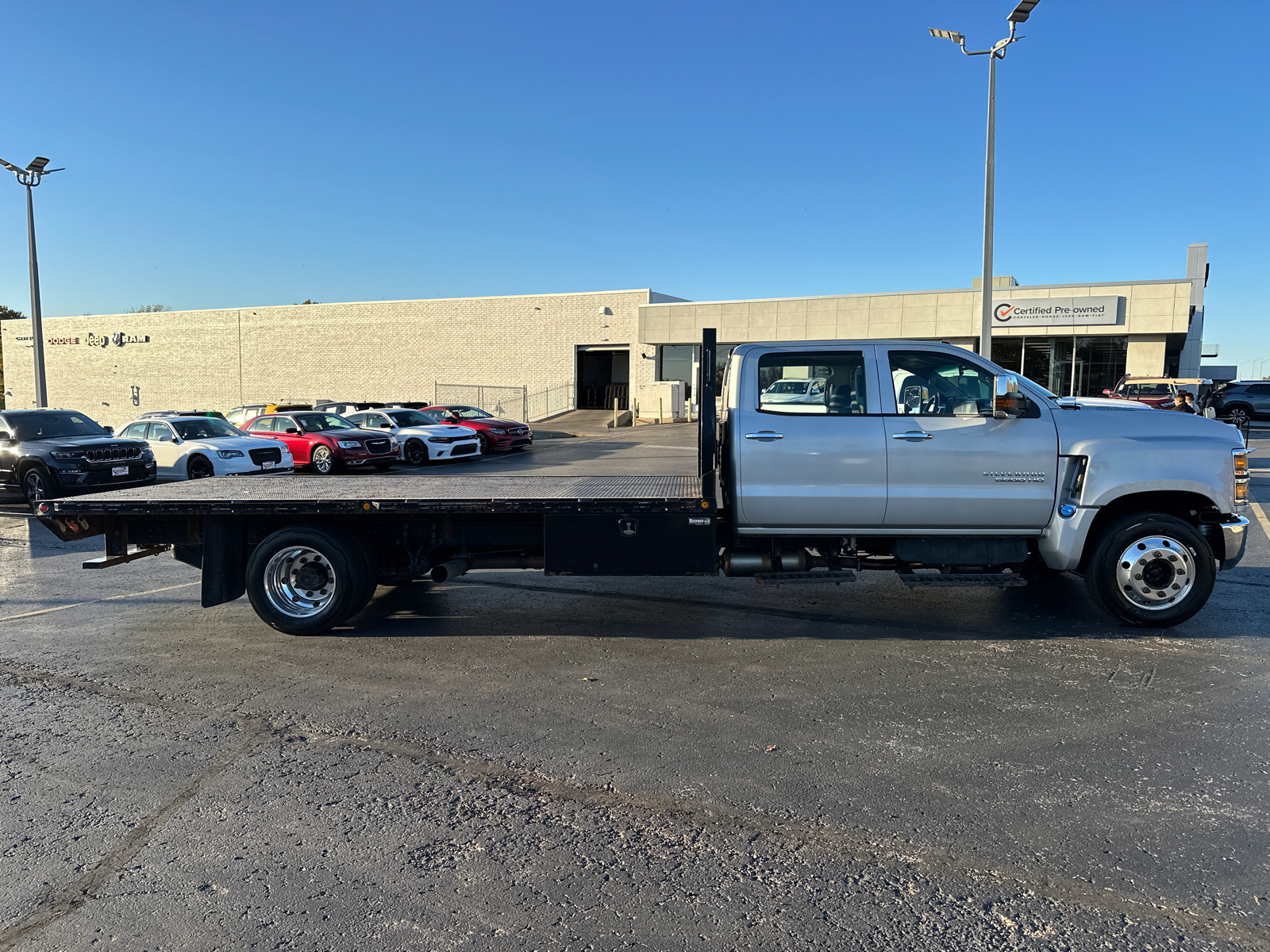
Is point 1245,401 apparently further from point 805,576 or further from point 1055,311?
point 805,576

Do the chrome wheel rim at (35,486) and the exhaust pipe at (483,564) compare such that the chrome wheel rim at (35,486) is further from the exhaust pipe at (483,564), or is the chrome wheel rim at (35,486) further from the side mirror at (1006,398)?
the side mirror at (1006,398)

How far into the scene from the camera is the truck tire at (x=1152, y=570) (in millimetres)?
6461

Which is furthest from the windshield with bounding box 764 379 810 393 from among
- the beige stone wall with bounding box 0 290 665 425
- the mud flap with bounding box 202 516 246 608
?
the beige stone wall with bounding box 0 290 665 425

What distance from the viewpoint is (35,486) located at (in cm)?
1455

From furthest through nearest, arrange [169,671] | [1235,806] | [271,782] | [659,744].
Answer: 1. [169,671]
2. [659,744]
3. [271,782]
4. [1235,806]

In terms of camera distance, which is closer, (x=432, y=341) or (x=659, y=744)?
(x=659, y=744)

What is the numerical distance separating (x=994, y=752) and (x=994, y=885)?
1.28 m

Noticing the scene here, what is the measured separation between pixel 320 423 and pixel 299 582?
1673 cm

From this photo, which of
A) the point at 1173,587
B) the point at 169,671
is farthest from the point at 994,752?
the point at 169,671

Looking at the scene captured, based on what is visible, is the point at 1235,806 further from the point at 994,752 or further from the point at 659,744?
the point at 659,744

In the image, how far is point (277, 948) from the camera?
9.70 ft

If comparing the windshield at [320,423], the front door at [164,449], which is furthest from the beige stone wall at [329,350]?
the front door at [164,449]

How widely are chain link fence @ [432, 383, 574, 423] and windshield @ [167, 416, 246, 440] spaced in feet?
80.0

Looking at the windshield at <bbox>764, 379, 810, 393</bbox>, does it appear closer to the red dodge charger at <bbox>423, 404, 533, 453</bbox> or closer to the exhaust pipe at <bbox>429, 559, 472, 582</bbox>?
the exhaust pipe at <bbox>429, 559, 472, 582</bbox>
